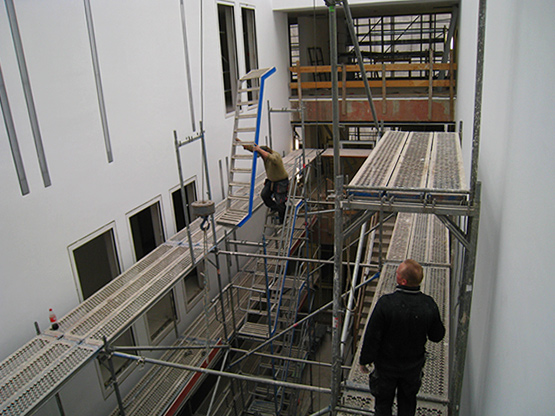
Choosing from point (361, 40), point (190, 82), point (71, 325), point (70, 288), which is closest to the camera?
point (71, 325)

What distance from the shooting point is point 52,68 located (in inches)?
192

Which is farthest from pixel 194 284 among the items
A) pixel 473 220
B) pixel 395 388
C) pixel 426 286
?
pixel 473 220

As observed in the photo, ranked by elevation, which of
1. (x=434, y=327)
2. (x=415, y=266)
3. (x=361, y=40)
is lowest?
(x=434, y=327)

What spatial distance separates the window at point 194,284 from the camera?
805 cm

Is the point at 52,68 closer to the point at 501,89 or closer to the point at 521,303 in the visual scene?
the point at 501,89

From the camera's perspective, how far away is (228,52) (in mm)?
9234

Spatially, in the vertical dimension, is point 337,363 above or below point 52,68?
below

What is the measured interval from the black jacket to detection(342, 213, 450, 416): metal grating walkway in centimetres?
81

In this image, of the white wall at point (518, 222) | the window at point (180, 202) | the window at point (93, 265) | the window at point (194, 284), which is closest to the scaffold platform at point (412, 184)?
the white wall at point (518, 222)

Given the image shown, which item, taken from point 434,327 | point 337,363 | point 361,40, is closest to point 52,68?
point 337,363

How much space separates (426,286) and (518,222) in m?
2.93

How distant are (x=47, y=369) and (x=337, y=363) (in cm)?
271

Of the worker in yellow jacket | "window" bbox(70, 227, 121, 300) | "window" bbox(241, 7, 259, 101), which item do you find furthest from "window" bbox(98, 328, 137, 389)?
"window" bbox(241, 7, 259, 101)

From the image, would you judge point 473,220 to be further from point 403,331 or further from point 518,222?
point 403,331
